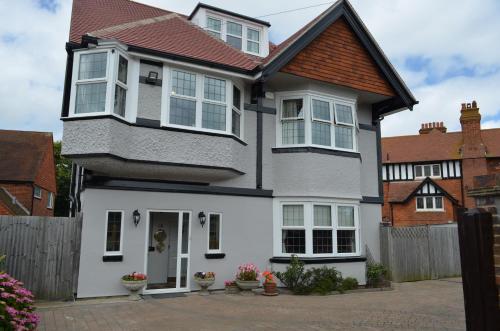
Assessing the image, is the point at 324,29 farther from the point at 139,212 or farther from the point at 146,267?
the point at 146,267

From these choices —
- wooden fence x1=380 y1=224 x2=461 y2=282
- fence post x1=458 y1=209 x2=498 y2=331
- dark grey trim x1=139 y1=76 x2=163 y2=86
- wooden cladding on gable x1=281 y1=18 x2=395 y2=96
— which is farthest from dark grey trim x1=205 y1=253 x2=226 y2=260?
fence post x1=458 y1=209 x2=498 y2=331

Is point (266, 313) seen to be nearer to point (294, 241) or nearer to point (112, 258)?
point (294, 241)

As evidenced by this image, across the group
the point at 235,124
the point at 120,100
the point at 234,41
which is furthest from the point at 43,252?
the point at 234,41

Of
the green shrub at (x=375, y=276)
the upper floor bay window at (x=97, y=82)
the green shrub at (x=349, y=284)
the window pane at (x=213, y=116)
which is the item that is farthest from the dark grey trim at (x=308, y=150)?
the upper floor bay window at (x=97, y=82)

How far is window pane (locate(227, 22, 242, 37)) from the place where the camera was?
15.2 metres

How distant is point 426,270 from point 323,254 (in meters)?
5.51

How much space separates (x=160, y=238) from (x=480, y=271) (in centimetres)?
1004

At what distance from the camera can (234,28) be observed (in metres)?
15.2

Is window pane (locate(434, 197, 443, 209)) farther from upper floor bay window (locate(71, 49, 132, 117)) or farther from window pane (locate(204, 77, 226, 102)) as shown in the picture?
upper floor bay window (locate(71, 49, 132, 117))

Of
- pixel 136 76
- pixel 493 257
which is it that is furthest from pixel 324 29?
pixel 493 257

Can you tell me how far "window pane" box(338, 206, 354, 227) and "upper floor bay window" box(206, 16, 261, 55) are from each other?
7041 mm

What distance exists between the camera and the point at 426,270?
15.3 m

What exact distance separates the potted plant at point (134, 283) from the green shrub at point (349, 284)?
6011 millimetres

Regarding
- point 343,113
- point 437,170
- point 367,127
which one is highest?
point 437,170
